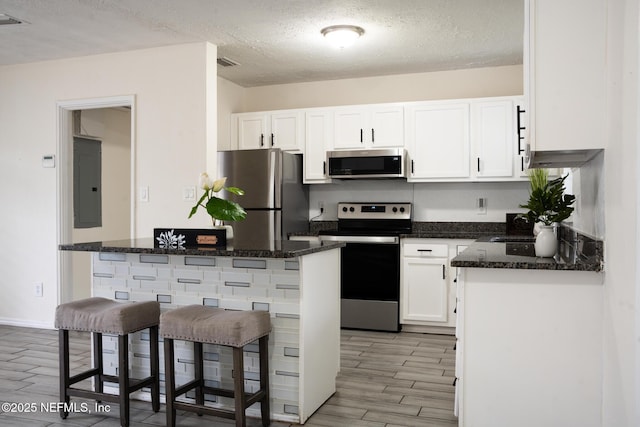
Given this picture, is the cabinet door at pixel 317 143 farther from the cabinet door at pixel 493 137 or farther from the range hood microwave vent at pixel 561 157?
the range hood microwave vent at pixel 561 157

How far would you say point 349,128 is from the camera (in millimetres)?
5273

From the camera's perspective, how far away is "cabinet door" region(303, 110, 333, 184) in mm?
5328

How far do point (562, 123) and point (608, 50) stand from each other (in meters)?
0.31

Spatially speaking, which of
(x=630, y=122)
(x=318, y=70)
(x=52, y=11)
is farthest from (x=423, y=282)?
(x=52, y=11)

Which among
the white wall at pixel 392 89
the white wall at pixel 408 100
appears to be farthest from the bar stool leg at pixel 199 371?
the white wall at pixel 392 89

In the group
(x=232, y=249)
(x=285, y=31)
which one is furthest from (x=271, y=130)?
(x=232, y=249)

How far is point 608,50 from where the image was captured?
2.14 metres

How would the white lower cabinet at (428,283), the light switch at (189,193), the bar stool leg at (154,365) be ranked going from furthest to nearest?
the white lower cabinet at (428,283), the light switch at (189,193), the bar stool leg at (154,365)

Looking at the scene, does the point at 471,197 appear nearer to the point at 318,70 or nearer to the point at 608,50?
the point at 318,70

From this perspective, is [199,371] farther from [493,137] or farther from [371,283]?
[493,137]

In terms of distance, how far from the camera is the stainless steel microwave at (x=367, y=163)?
4.98 metres

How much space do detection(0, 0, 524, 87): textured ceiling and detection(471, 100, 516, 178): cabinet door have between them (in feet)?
1.51

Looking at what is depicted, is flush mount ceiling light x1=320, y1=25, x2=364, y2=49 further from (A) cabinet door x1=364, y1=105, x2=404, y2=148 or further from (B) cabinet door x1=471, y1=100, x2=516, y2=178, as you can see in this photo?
(B) cabinet door x1=471, y1=100, x2=516, y2=178

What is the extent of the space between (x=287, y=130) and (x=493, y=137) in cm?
194
